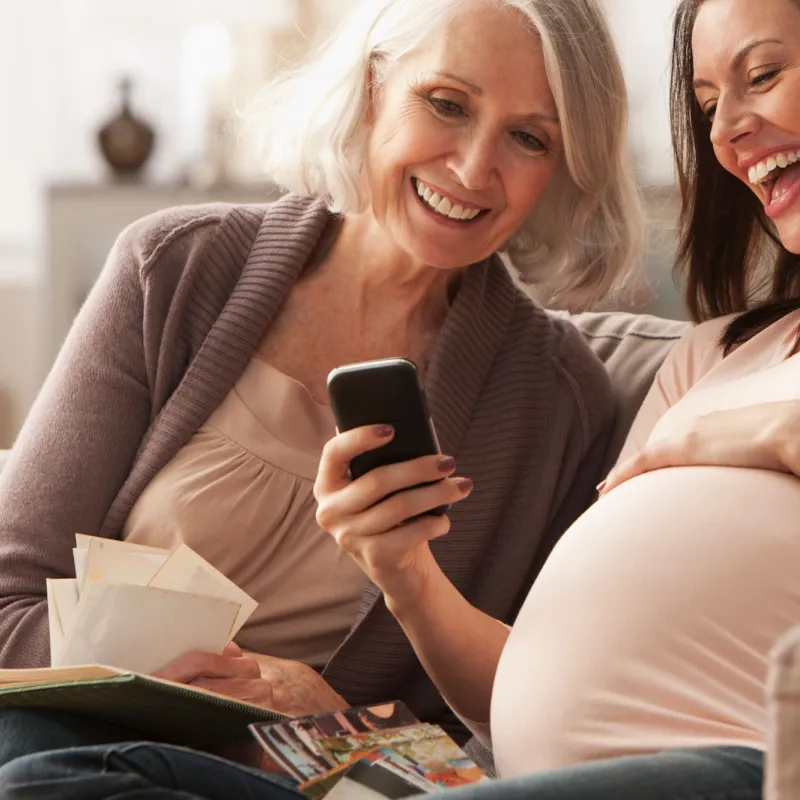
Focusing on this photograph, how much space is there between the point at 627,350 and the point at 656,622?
0.76 meters

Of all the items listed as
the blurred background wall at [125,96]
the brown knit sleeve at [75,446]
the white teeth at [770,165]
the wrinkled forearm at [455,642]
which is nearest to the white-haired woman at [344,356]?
the brown knit sleeve at [75,446]

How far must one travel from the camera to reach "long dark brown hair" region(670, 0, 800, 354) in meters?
1.67

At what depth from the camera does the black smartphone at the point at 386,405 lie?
4.12ft

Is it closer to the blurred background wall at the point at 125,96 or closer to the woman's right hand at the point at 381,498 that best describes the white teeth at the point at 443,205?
the woman's right hand at the point at 381,498

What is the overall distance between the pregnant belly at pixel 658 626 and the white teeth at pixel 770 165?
0.40m

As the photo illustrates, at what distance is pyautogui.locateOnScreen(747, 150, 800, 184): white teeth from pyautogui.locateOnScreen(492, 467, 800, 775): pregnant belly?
1.30 ft

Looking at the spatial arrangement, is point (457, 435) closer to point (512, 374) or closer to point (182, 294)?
point (512, 374)

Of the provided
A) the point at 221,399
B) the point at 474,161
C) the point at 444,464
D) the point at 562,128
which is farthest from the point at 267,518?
the point at 562,128

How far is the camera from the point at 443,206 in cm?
168

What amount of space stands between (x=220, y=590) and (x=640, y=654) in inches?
20.2

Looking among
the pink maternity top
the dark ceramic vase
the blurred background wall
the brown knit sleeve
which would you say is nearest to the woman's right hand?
the pink maternity top

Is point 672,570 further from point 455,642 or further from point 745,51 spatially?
point 745,51

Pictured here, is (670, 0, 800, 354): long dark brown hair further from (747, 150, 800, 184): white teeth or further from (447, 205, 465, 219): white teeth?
(447, 205, 465, 219): white teeth

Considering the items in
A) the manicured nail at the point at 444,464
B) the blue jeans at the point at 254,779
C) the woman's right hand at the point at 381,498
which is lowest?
the blue jeans at the point at 254,779
